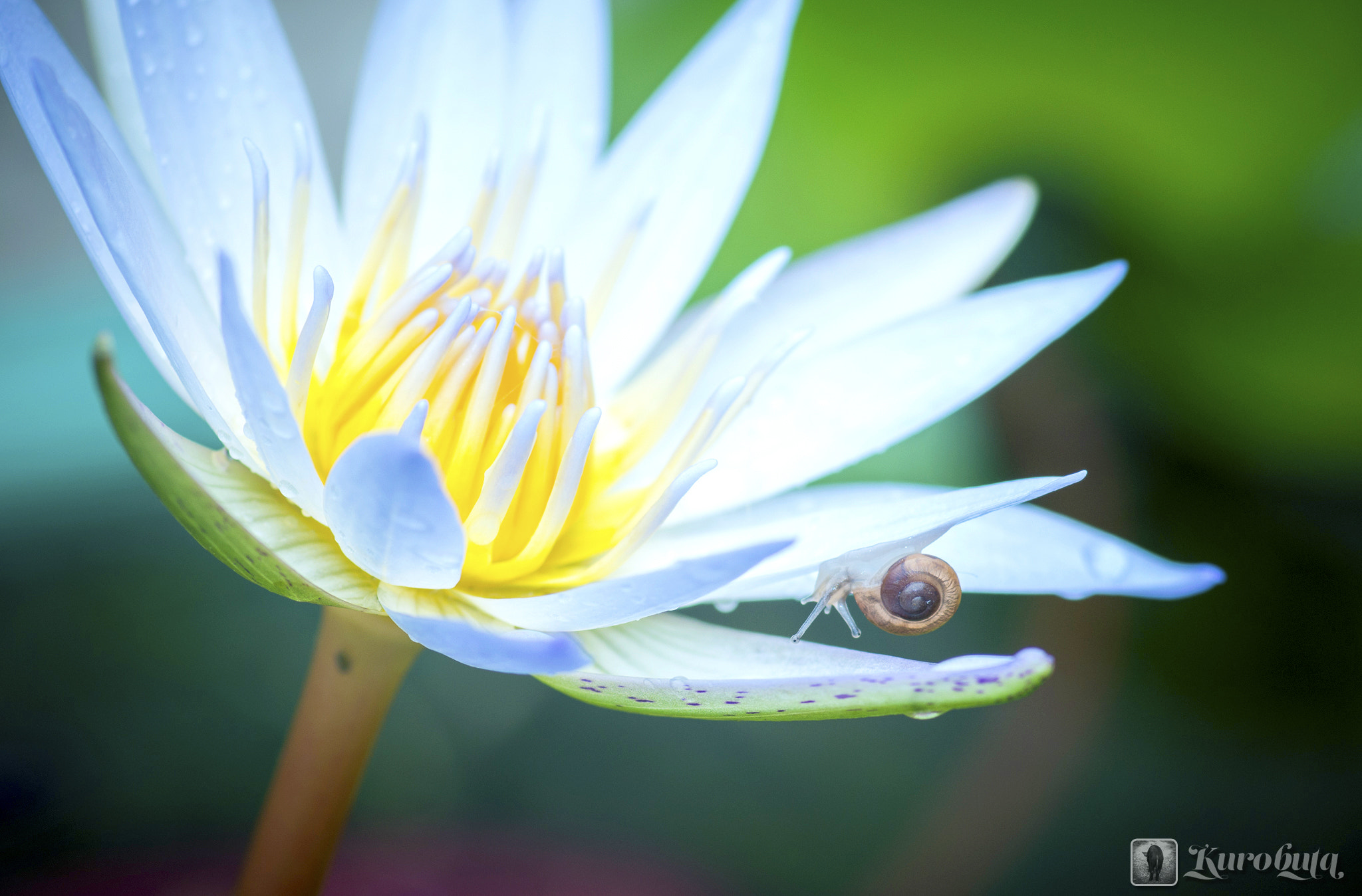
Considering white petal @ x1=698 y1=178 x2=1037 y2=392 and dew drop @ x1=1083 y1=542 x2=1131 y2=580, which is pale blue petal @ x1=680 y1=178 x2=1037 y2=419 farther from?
dew drop @ x1=1083 y1=542 x2=1131 y2=580

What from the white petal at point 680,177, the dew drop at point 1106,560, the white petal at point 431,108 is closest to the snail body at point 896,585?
the dew drop at point 1106,560

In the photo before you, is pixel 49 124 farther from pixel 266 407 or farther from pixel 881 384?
pixel 881 384

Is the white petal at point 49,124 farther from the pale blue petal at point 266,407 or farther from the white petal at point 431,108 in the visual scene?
the white petal at point 431,108

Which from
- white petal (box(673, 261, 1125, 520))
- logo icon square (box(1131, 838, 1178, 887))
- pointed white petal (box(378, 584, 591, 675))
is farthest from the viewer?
logo icon square (box(1131, 838, 1178, 887))

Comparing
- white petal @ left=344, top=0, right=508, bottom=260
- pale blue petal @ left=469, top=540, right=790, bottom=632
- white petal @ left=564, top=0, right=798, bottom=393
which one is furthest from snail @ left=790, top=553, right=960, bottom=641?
white petal @ left=344, top=0, right=508, bottom=260

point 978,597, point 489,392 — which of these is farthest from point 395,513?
point 978,597
